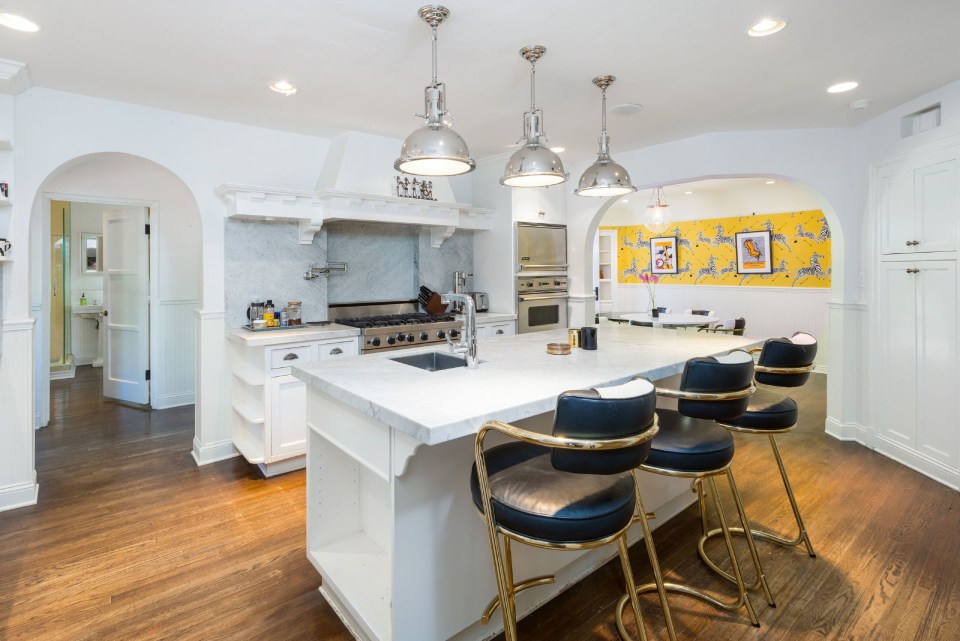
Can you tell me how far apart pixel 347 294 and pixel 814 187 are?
3983mm

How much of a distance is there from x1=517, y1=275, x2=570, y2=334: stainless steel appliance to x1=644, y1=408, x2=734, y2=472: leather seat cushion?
3.05 m

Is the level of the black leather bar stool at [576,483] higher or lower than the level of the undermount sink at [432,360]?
lower

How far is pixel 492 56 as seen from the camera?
2.65 m

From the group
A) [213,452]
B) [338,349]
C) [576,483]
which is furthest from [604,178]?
[213,452]

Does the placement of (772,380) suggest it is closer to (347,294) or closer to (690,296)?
(347,294)

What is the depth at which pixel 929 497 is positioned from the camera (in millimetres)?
3033

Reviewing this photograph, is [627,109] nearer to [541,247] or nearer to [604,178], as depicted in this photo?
[604,178]

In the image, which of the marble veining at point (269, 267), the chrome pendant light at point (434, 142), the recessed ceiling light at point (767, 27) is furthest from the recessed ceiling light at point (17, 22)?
the recessed ceiling light at point (767, 27)

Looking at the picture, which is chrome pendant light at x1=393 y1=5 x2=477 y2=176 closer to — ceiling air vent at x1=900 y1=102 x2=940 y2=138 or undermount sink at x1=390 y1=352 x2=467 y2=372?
undermount sink at x1=390 y1=352 x2=467 y2=372

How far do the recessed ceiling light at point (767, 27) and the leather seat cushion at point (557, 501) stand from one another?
2.14m

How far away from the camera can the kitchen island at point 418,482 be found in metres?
1.61

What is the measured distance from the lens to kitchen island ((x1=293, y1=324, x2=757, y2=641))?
5.28 feet

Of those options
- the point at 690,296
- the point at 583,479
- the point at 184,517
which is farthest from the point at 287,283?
the point at 690,296

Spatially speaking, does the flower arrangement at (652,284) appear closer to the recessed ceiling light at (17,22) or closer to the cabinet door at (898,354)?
the cabinet door at (898,354)
